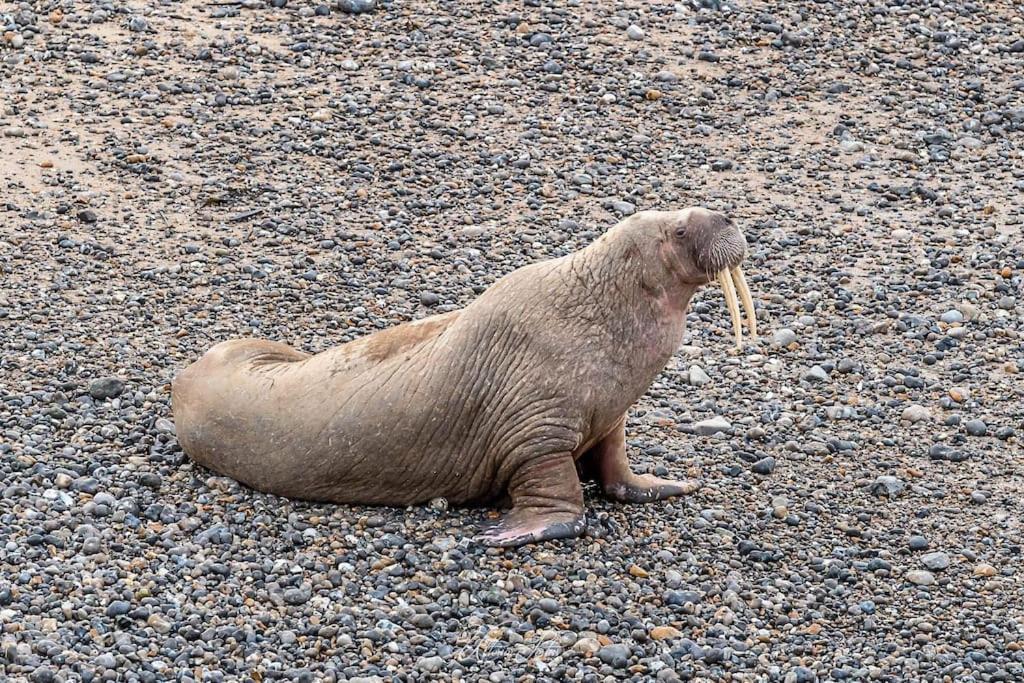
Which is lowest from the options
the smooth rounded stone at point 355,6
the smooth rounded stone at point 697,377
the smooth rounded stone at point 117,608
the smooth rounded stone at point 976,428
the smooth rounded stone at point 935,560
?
the smooth rounded stone at point 117,608

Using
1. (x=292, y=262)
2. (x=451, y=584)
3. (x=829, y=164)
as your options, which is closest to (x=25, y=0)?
(x=292, y=262)

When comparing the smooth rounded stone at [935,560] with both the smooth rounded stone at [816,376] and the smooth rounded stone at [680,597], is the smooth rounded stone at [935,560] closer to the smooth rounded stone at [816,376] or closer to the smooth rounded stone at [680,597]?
the smooth rounded stone at [680,597]

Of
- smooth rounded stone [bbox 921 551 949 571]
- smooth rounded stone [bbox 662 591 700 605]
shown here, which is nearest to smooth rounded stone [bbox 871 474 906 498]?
smooth rounded stone [bbox 921 551 949 571]

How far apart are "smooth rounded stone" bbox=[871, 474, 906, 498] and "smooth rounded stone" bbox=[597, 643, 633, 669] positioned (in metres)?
2.13

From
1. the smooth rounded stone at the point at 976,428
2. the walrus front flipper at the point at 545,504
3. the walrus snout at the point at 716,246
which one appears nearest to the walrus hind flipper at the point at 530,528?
the walrus front flipper at the point at 545,504

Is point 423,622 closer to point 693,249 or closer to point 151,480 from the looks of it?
point 151,480

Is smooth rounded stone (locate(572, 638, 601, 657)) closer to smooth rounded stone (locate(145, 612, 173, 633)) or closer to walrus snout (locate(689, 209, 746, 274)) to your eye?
smooth rounded stone (locate(145, 612, 173, 633))

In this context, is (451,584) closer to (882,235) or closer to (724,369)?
(724,369)

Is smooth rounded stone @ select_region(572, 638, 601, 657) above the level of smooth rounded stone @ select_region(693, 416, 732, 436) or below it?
above

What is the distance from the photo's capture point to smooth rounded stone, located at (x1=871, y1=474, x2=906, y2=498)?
859cm

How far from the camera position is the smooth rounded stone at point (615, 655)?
22.8 feet

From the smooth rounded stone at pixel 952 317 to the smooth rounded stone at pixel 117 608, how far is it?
5.65 m

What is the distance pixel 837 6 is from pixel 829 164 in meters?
2.71

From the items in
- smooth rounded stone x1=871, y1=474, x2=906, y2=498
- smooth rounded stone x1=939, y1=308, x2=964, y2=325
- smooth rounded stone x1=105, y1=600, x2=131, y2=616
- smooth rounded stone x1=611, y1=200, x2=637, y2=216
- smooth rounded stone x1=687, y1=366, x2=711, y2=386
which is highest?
smooth rounded stone x1=939, y1=308, x2=964, y2=325
